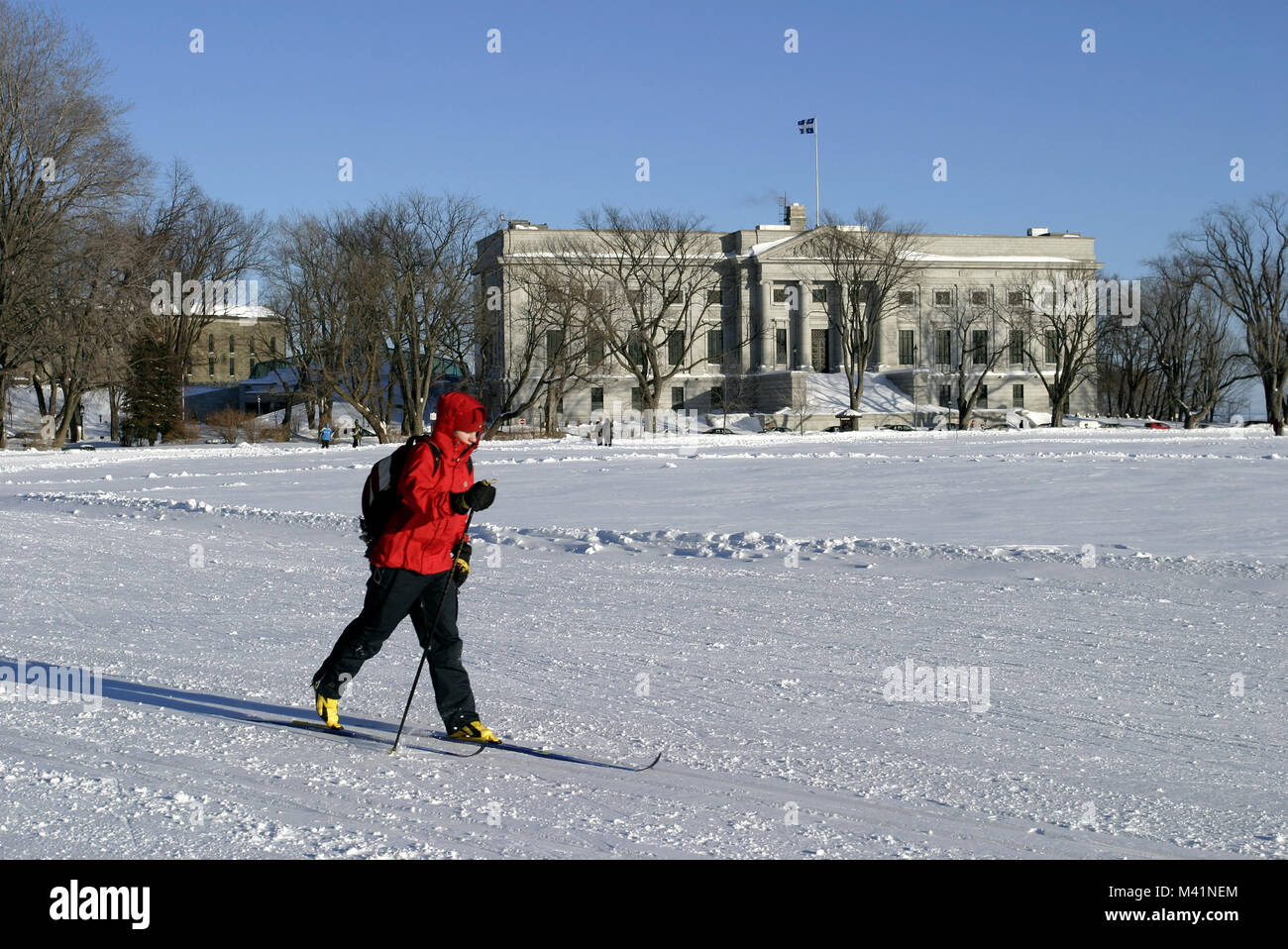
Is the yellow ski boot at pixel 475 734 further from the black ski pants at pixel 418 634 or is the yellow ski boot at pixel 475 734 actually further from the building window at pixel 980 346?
the building window at pixel 980 346

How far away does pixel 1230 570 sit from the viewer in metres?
10.7

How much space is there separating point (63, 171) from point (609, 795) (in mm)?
43362

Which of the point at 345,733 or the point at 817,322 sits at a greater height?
the point at 817,322

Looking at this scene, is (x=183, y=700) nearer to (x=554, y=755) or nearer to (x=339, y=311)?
(x=554, y=755)

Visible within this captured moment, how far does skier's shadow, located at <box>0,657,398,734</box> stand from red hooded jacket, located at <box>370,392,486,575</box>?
3.25 feet

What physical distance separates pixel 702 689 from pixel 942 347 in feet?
265

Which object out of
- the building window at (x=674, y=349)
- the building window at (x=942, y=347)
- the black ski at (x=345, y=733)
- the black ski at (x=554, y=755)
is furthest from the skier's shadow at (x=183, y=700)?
the building window at (x=942, y=347)

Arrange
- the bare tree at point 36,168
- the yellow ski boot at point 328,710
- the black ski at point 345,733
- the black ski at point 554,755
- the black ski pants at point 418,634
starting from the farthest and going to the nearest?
the bare tree at point 36,168, the yellow ski boot at point 328,710, the black ski pants at point 418,634, the black ski at point 345,733, the black ski at point 554,755

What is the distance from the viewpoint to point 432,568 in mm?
5840

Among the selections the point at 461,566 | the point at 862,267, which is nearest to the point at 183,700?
the point at 461,566

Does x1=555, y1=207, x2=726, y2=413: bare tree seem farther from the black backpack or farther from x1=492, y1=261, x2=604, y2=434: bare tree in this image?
the black backpack

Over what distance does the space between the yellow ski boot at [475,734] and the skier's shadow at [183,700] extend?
1.45 feet

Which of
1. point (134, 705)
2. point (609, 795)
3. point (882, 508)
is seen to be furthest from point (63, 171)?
point (609, 795)

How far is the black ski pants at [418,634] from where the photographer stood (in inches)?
229
